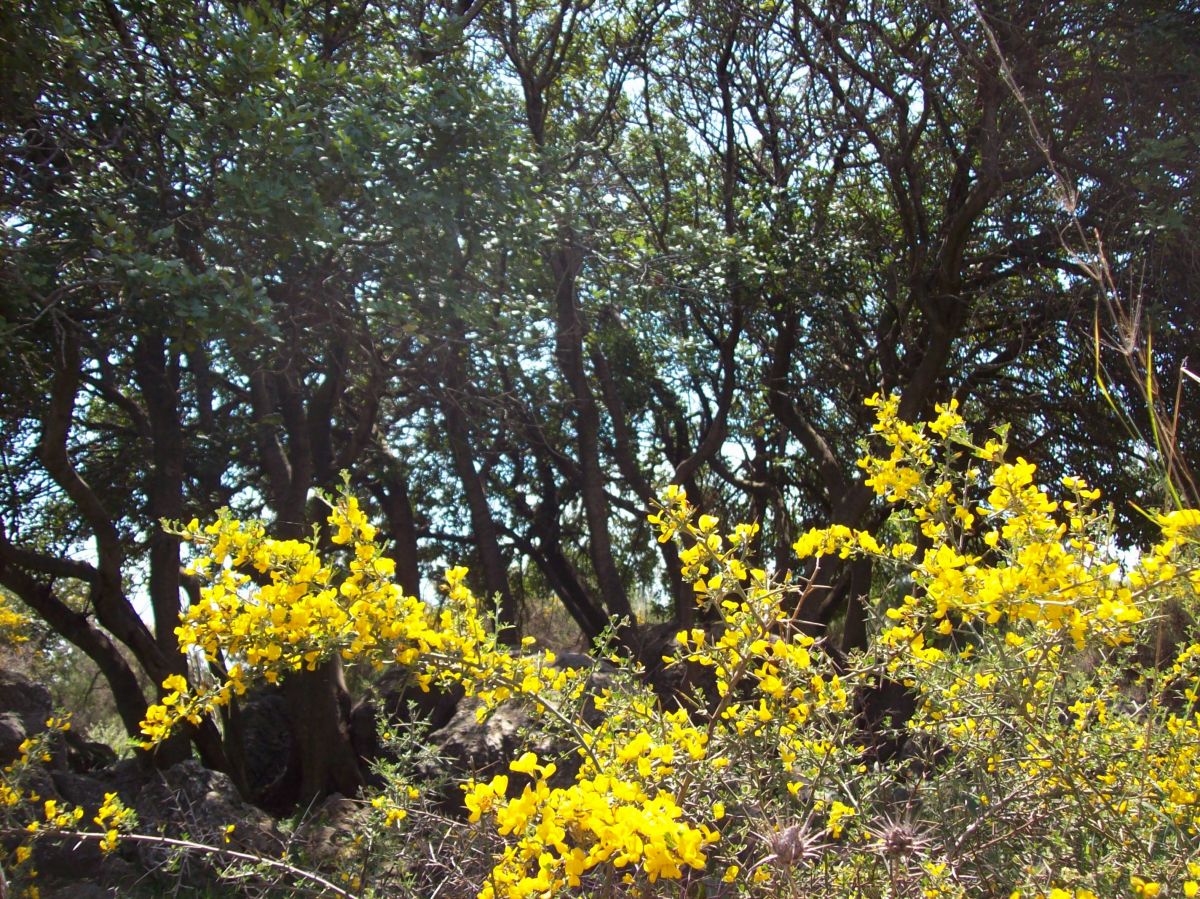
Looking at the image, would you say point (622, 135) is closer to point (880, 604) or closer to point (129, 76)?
point (129, 76)

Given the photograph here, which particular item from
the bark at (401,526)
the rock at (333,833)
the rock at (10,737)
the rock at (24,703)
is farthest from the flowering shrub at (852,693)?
the bark at (401,526)

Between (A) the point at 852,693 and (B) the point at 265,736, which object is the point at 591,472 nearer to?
(B) the point at 265,736

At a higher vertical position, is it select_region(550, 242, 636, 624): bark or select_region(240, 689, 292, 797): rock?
select_region(550, 242, 636, 624): bark

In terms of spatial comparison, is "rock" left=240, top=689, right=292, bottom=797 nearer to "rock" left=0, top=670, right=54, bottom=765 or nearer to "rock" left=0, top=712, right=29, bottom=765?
"rock" left=0, top=670, right=54, bottom=765

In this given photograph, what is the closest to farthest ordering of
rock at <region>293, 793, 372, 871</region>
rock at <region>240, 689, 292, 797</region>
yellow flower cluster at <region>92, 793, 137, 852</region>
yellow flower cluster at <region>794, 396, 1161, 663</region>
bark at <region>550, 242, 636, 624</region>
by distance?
yellow flower cluster at <region>794, 396, 1161, 663</region>, yellow flower cluster at <region>92, 793, 137, 852</region>, rock at <region>293, 793, 372, 871</region>, rock at <region>240, 689, 292, 797</region>, bark at <region>550, 242, 636, 624</region>

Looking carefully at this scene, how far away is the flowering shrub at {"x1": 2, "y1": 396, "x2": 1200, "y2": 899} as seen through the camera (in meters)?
1.87

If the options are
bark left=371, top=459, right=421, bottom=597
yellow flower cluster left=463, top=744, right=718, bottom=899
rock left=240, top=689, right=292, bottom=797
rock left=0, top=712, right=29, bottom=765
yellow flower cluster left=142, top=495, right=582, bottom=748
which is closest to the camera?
yellow flower cluster left=463, top=744, right=718, bottom=899

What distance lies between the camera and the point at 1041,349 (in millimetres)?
7719

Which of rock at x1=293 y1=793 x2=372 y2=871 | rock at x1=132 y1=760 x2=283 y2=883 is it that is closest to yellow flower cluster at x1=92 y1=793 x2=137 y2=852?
rock at x1=293 y1=793 x2=372 y2=871

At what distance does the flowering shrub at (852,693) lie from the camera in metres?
1.87

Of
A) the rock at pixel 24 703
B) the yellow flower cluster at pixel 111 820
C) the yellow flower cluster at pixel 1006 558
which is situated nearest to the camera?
the yellow flower cluster at pixel 1006 558

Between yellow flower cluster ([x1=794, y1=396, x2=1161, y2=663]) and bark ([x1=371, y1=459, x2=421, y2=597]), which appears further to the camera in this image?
→ bark ([x1=371, y1=459, x2=421, y2=597])

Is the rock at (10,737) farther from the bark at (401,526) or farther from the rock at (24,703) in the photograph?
the bark at (401,526)

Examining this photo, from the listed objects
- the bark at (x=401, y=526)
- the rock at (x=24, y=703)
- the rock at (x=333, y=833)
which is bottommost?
the rock at (x=333, y=833)
